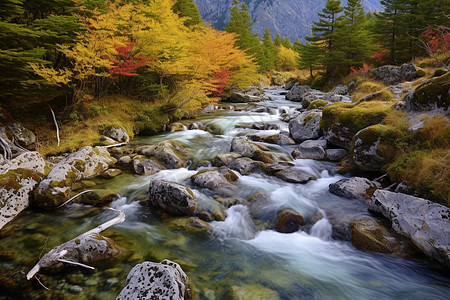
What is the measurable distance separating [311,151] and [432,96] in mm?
4301

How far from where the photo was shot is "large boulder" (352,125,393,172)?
7.44m

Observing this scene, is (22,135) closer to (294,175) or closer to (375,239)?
(294,175)

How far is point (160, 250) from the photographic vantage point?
5.06m

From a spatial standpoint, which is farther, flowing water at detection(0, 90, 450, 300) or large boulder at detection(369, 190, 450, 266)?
large boulder at detection(369, 190, 450, 266)

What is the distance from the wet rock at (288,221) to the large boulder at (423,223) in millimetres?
1995

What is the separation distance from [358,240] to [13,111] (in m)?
13.7

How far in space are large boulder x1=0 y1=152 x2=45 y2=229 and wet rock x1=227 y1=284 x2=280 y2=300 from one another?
545cm

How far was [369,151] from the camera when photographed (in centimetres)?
766

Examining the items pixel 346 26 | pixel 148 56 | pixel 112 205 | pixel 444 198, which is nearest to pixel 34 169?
pixel 112 205

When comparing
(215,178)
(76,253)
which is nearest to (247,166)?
(215,178)

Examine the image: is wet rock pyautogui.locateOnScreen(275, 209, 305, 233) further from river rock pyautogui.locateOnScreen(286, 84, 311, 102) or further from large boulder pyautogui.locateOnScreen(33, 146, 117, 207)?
river rock pyautogui.locateOnScreen(286, 84, 311, 102)

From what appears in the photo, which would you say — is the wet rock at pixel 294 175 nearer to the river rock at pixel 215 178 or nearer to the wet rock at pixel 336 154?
the river rock at pixel 215 178

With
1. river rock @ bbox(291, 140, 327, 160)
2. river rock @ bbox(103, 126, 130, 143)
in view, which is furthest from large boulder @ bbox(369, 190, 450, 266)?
river rock @ bbox(103, 126, 130, 143)

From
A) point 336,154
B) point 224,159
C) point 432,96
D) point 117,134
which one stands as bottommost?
point 224,159
